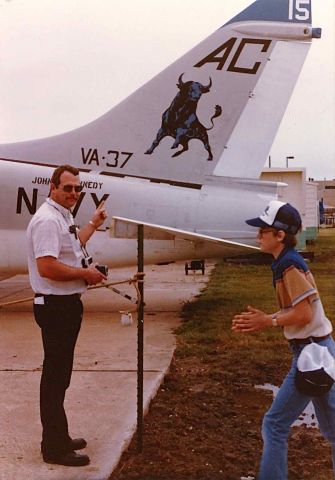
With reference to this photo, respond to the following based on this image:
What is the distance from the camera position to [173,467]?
3785mm

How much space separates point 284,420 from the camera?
10.3 ft

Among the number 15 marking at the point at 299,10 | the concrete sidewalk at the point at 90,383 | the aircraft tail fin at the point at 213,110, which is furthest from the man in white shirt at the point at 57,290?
the number 15 marking at the point at 299,10

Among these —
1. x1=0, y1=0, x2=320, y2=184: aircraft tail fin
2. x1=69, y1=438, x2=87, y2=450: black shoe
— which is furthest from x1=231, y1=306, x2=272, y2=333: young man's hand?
x1=0, y1=0, x2=320, y2=184: aircraft tail fin

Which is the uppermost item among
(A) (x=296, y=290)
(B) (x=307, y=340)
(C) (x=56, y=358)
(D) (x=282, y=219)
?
(D) (x=282, y=219)

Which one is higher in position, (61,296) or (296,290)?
(296,290)

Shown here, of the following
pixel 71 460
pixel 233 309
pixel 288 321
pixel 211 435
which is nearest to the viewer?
pixel 288 321

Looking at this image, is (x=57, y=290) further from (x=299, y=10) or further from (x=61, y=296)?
(x=299, y=10)

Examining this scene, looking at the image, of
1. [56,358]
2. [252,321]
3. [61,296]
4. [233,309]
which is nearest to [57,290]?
[61,296]

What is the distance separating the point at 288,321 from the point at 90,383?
3056 millimetres

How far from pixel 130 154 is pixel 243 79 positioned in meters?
2.05

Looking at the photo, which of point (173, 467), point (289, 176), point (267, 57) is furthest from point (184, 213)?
point (289, 176)

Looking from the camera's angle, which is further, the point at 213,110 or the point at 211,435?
the point at 213,110

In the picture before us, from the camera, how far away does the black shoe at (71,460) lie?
148 inches

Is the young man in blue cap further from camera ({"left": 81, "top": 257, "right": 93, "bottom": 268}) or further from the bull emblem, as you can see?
the bull emblem
